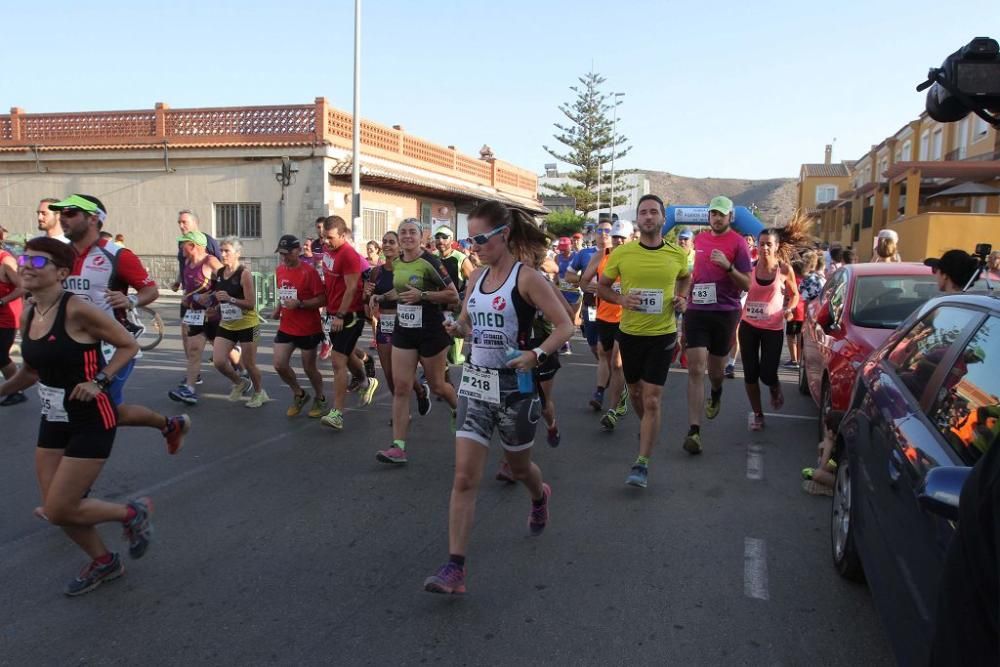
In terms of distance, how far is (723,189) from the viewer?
116 m

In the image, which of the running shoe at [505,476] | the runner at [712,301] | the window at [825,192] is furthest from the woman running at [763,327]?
the window at [825,192]

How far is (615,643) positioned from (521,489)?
7.09ft

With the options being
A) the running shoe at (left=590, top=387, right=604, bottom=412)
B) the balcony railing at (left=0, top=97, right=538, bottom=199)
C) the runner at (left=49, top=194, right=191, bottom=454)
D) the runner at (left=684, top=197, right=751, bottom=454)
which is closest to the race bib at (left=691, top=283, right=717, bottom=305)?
the runner at (left=684, top=197, right=751, bottom=454)

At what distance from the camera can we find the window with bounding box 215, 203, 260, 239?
2277cm

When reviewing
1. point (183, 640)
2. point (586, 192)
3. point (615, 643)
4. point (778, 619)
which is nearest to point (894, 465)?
point (778, 619)

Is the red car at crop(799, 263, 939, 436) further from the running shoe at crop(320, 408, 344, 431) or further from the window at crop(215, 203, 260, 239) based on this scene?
the window at crop(215, 203, 260, 239)

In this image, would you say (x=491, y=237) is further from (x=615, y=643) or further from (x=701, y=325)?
(x=701, y=325)

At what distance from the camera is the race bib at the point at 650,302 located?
5.53 metres

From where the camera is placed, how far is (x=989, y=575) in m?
1.32

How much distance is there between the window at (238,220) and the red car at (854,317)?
1858cm

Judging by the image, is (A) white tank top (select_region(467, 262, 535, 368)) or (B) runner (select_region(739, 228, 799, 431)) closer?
(A) white tank top (select_region(467, 262, 535, 368))

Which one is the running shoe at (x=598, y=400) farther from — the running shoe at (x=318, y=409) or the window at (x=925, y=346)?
the window at (x=925, y=346)

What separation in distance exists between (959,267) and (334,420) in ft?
16.5

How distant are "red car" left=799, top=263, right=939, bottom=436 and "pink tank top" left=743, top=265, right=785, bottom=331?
0.35 m
